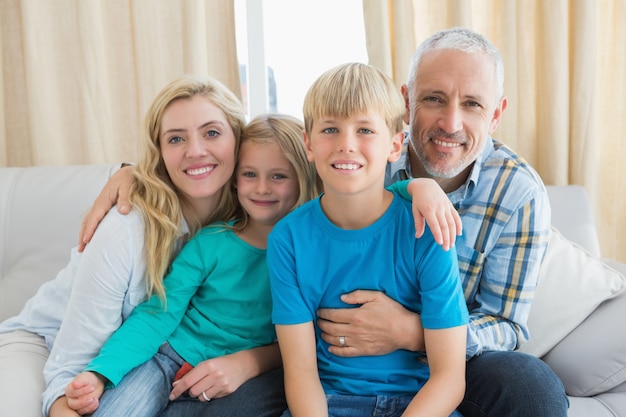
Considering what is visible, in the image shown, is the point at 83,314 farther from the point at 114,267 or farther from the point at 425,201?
the point at 425,201

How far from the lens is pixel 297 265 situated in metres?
1.38

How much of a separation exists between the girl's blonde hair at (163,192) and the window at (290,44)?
1.02 meters

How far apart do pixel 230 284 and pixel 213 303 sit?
0.07 metres

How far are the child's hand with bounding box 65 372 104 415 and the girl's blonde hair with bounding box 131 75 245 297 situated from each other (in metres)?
0.26

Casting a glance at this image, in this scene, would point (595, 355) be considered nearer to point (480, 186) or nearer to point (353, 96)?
point (480, 186)

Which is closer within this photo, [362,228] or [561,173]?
[362,228]

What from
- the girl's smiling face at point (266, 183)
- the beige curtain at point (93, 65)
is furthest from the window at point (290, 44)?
the girl's smiling face at point (266, 183)

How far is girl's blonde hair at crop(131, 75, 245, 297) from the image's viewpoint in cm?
152

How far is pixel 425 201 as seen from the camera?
4.25 ft

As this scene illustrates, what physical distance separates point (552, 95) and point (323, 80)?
1.42m

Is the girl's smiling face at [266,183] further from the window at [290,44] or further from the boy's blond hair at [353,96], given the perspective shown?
the window at [290,44]

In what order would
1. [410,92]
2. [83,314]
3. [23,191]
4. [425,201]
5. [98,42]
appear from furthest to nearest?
1. [98,42]
2. [23,191]
3. [410,92]
4. [83,314]
5. [425,201]

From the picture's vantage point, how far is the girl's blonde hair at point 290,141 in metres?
1.57

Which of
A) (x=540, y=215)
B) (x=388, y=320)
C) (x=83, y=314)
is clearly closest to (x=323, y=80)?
(x=388, y=320)
